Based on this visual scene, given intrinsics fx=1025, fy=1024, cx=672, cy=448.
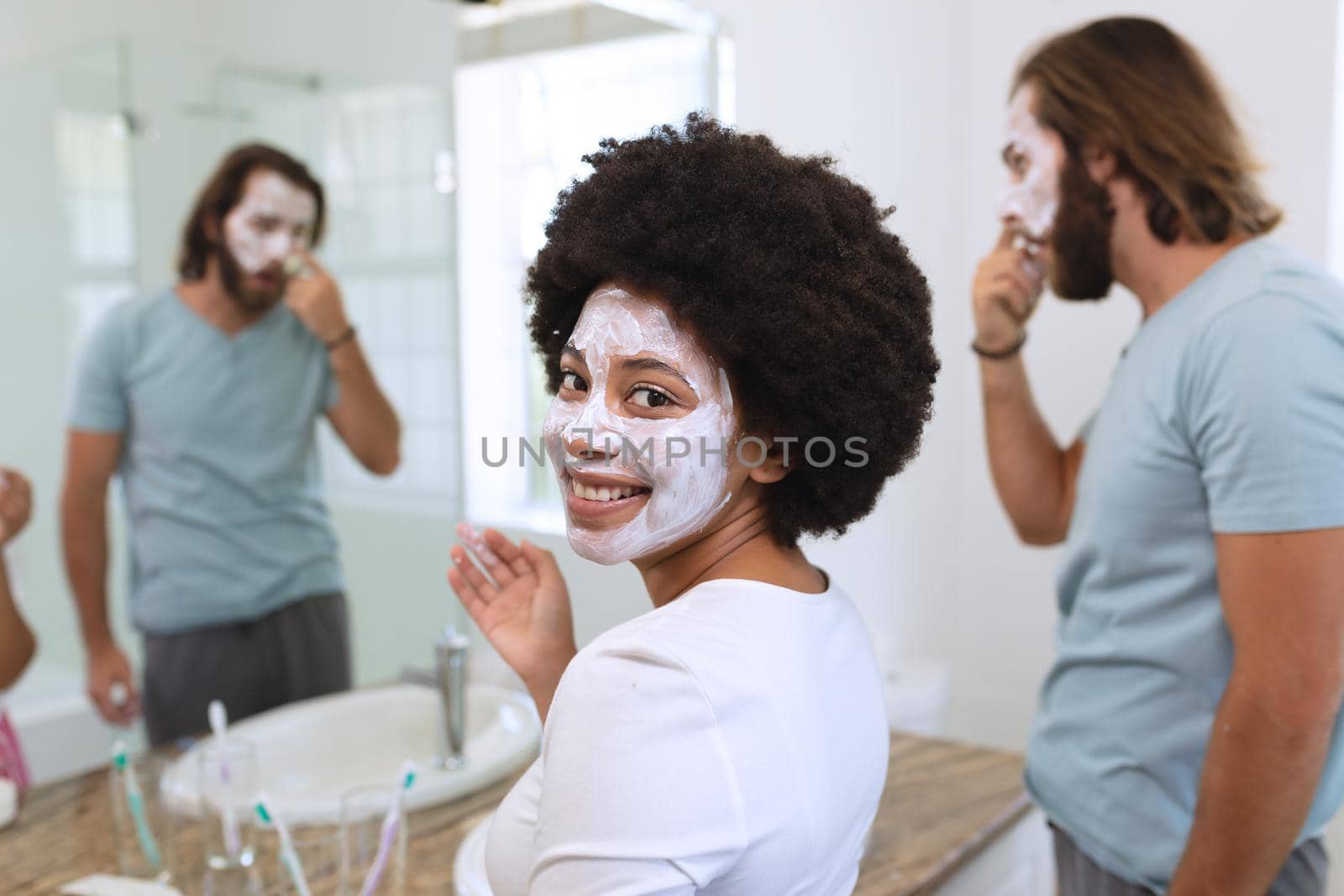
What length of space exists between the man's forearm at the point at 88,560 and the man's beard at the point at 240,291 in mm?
232

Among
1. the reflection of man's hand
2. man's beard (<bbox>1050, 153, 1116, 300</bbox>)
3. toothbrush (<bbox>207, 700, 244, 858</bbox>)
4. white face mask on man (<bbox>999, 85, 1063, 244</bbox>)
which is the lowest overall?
toothbrush (<bbox>207, 700, 244, 858</bbox>)

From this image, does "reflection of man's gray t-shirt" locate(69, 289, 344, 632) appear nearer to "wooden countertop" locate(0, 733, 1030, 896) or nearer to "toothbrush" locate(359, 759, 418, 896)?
"wooden countertop" locate(0, 733, 1030, 896)

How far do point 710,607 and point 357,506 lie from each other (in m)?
0.73

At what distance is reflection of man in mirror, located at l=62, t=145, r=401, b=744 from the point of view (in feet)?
3.13

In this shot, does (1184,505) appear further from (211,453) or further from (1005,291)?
(211,453)

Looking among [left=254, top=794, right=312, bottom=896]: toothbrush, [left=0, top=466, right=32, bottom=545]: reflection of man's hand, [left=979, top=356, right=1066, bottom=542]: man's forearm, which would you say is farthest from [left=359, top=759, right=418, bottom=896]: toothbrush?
[left=979, top=356, right=1066, bottom=542]: man's forearm

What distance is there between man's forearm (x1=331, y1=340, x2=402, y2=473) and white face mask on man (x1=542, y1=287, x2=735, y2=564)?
A: 610 millimetres

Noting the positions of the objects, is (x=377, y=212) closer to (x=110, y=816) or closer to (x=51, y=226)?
(x=51, y=226)

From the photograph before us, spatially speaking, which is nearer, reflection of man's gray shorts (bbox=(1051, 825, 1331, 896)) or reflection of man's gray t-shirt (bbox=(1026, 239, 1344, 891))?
reflection of man's gray t-shirt (bbox=(1026, 239, 1344, 891))

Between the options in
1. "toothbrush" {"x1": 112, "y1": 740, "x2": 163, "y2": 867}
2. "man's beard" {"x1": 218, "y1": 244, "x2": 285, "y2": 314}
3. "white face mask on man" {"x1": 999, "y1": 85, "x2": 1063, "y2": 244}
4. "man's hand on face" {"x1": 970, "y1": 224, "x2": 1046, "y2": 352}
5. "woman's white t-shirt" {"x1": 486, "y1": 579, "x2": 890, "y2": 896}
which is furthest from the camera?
"man's hand on face" {"x1": 970, "y1": 224, "x2": 1046, "y2": 352}

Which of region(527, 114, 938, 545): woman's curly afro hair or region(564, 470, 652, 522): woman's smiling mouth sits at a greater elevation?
region(527, 114, 938, 545): woman's curly afro hair

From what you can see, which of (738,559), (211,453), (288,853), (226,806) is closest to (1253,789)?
(738,559)

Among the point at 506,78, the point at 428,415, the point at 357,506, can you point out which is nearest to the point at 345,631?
the point at 357,506

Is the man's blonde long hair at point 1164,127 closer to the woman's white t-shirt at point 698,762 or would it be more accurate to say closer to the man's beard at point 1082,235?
the man's beard at point 1082,235
